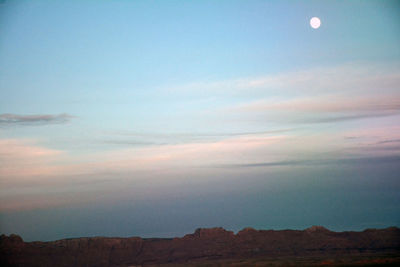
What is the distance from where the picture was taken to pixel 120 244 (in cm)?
15950

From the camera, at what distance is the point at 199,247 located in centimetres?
15275

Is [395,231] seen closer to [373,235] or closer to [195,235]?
[373,235]

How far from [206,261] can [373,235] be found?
55322 mm

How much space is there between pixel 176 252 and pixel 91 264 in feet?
91.8

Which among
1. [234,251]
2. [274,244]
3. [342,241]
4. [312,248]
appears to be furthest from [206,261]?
[342,241]

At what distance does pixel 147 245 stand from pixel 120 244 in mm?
9673

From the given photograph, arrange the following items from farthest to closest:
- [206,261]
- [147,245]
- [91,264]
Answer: [147,245] < [91,264] < [206,261]

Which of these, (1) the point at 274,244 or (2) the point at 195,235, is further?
(2) the point at 195,235

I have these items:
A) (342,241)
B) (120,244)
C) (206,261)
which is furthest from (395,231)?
(120,244)

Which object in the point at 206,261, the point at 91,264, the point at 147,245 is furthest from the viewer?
the point at 147,245

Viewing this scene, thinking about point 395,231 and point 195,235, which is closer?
point 395,231

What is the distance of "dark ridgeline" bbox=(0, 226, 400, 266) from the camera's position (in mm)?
142125

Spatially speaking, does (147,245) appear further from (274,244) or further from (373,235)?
(373,235)

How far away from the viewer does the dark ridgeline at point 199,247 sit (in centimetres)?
14212
